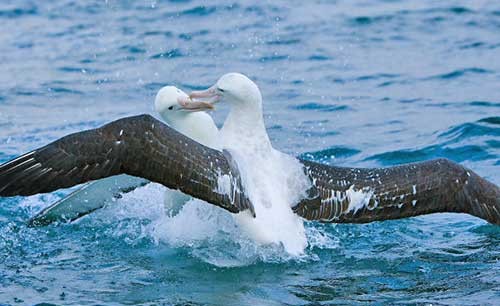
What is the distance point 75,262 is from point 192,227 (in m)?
1.04

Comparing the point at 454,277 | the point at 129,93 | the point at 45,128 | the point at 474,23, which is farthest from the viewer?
the point at 474,23

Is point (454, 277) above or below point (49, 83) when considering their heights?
below

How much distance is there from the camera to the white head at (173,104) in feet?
34.7

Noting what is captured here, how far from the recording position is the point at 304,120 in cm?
1439

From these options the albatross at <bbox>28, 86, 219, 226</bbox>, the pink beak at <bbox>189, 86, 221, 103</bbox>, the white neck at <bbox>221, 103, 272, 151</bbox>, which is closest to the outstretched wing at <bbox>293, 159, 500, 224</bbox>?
the white neck at <bbox>221, 103, 272, 151</bbox>

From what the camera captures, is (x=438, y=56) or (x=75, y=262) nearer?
(x=75, y=262)

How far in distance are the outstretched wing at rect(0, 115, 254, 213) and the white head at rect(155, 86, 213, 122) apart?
1315 mm

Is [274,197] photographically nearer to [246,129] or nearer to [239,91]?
[246,129]

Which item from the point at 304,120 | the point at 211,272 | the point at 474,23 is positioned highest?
the point at 474,23

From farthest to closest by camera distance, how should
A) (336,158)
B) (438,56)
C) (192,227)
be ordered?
1. (438,56)
2. (336,158)
3. (192,227)

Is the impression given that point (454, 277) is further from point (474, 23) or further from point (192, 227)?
point (474, 23)

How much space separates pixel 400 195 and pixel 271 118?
468 cm

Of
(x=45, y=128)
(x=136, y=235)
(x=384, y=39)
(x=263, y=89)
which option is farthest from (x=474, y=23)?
(x=136, y=235)

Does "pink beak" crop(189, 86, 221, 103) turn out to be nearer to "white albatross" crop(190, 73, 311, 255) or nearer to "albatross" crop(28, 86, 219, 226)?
"white albatross" crop(190, 73, 311, 255)
